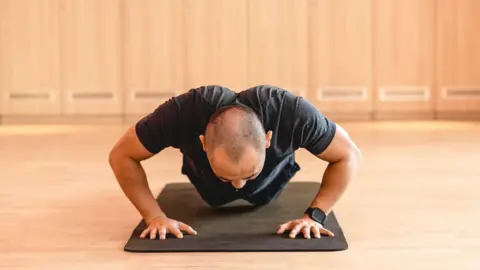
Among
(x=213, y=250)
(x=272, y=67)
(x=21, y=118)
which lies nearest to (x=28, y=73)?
(x=21, y=118)

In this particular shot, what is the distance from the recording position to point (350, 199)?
261 centimetres

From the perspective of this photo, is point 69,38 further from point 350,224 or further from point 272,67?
point 350,224

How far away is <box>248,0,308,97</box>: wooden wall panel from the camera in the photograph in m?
5.32

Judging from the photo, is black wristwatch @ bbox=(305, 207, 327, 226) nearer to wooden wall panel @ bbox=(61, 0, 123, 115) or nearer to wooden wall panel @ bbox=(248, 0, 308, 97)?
wooden wall panel @ bbox=(248, 0, 308, 97)

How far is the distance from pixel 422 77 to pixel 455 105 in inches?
13.3

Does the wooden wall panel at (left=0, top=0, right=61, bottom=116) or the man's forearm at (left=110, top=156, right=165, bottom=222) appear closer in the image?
the man's forearm at (left=110, top=156, right=165, bottom=222)

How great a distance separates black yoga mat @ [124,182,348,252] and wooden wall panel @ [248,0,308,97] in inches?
107

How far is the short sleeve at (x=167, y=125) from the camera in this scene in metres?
1.94

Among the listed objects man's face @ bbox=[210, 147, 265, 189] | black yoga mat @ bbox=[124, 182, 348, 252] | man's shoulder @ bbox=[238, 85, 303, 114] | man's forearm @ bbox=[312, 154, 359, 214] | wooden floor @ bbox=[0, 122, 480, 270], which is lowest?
wooden floor @ bbox=[0, 122, 480, 270]

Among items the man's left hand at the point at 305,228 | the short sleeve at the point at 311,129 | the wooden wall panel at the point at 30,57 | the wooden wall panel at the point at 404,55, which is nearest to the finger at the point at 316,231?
the man's left hand at the point at 305,228

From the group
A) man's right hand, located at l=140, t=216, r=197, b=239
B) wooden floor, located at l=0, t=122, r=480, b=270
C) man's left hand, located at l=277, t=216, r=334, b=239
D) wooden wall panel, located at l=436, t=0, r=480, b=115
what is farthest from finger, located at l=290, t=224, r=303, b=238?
wooden wall panel, located at l=436, t=0, r=480, b=115

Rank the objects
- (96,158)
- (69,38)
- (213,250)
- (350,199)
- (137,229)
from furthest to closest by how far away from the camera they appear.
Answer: (69,38) → (96,158) → (350,199) → (137,229) → (213,250)

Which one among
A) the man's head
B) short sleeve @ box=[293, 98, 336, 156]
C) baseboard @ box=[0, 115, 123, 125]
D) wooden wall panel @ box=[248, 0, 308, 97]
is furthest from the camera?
baseboard @ box=[0, 115, 123, 125]

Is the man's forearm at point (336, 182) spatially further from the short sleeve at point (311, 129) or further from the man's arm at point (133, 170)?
the man's arm at point (133, 170)
